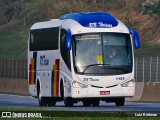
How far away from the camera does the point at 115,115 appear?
88.5ft

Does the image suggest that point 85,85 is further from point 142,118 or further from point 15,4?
point 15,4

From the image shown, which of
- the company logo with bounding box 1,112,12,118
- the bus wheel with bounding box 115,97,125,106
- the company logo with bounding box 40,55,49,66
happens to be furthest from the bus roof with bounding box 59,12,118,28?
the company logo with bounding box 1,112,12,118

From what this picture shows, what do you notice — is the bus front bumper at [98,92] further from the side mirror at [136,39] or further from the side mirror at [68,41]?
the side mirror at [136,39]

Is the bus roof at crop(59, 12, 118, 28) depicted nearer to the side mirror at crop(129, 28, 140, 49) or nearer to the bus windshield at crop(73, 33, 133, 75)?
the bus windshield at crop(73, 33, 133, 75)

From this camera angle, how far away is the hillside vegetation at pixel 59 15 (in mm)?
79125

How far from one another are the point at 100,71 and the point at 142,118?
1238cm

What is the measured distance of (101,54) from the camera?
37844 mm

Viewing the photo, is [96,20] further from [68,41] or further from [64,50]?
[68,41]

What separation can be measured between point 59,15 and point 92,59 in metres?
58.1

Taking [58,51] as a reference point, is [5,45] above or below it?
below

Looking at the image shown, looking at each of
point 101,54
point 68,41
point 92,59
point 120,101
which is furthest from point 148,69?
point 68,41

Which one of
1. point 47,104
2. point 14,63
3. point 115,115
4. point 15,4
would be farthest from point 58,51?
point 15,4

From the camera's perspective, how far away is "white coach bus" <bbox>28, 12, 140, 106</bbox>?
124 ft

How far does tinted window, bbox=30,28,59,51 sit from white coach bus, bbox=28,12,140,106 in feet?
0.43
